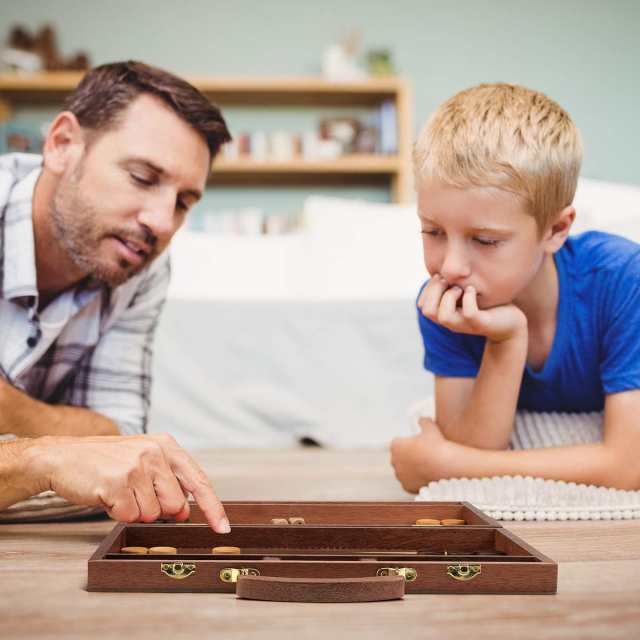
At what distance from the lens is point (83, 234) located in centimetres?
144

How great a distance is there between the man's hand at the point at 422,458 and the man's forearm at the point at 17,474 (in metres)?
0.59

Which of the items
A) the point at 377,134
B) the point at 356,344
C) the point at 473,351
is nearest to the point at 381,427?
the point at 356,344

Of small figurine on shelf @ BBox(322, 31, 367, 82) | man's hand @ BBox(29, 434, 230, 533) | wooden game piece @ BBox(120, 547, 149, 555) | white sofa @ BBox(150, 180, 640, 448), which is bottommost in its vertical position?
white sofa @ BBox(150, 180, 640, 448)

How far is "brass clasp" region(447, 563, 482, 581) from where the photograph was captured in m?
0.77

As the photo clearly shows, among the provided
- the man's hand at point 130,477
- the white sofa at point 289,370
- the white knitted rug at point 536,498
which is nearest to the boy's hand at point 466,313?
the white knitted rug at point 536,498

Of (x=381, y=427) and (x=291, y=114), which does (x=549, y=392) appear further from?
(x=291, y=114)

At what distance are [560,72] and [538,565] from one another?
412 centimetres

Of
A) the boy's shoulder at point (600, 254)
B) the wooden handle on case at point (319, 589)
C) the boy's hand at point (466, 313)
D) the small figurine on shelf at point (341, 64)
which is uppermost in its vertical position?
the small figurine on shelf at point (341, 64)

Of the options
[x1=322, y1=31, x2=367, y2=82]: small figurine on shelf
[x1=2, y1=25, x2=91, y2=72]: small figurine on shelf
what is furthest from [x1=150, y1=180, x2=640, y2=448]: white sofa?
[x1=2, y1=25, x2=91, y2=72]: small figurine on shelf

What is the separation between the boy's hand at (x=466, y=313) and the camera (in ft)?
3.87

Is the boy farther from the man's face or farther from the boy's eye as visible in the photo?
the man's face

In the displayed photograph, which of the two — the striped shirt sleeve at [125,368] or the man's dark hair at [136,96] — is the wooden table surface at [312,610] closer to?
the striped shirt sleeve at [125,368]

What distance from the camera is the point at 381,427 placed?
7.38 feet

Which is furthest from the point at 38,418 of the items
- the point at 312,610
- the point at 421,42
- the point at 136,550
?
the point at 421,42
